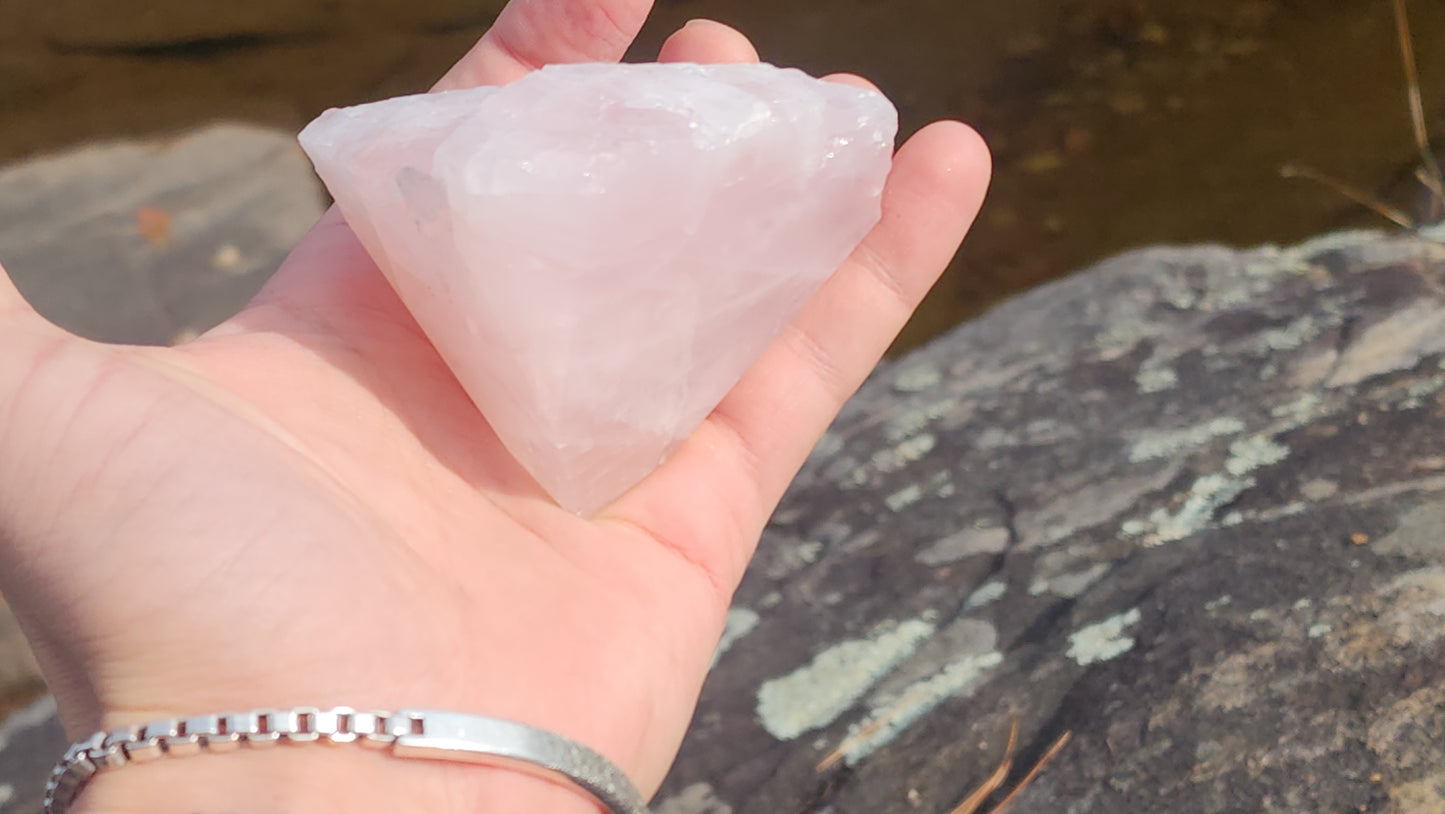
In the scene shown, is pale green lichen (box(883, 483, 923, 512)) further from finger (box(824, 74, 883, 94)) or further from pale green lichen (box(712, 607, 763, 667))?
finger (box(824, 74, 883, 94))

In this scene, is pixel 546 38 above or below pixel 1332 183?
Result: above

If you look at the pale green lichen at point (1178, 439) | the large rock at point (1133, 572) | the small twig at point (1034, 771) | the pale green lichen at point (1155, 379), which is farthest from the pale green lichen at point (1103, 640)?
the pale green lichen at point (1155, 379)

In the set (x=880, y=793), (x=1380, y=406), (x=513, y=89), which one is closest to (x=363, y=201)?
(x=513, y=89)

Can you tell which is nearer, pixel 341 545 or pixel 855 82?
pixel 341 545

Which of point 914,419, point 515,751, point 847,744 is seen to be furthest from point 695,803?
point 914,419

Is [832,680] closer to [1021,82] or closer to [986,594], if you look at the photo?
[986,594]

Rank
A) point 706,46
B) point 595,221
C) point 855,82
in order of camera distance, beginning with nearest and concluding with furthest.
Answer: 1. point 595,221
2. point 855,82
3. point 706,46

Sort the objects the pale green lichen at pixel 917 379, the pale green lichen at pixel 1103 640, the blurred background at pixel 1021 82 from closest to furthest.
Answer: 1. the pale green lichen at pixel 1103 640
2. the pale green lichen at pixel 917 379
3. the blurred background at pixel 1021 82

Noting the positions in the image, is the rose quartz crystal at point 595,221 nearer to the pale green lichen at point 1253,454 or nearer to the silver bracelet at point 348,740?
the silver bracelet at point 348,740
